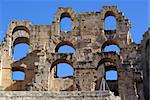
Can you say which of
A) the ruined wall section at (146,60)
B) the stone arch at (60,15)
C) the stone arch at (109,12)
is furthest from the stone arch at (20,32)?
the ruined wall section at (146,60)

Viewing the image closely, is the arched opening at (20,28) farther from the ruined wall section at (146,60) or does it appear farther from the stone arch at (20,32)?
the ruined wall section at (146,60)

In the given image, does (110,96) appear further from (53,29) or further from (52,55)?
(53,29)

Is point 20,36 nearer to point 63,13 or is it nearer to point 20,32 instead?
point 20,32

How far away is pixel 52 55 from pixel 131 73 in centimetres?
634

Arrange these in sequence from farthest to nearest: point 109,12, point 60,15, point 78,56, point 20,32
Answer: point 20,32 < point 60,15 < point 109,12 < point 78,56

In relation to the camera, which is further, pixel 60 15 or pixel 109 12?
pixel 60 15

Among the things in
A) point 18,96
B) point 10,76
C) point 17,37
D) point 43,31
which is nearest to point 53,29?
point 43,31

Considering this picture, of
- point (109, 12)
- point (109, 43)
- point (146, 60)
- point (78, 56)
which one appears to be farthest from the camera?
point (109, 12)

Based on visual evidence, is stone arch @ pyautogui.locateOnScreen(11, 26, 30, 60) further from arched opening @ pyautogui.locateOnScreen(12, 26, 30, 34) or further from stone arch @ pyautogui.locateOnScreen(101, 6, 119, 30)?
stone arch @ pyautogui.locateOnScreen(101, 6, 119, 30)

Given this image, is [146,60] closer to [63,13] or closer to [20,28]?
[63,13]

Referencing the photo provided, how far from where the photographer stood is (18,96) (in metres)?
23.4

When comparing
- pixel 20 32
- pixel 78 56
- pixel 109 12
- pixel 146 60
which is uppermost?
pixel 109 12

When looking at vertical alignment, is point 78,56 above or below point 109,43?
below

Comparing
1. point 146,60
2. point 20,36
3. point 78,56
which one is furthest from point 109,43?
point 20,36
